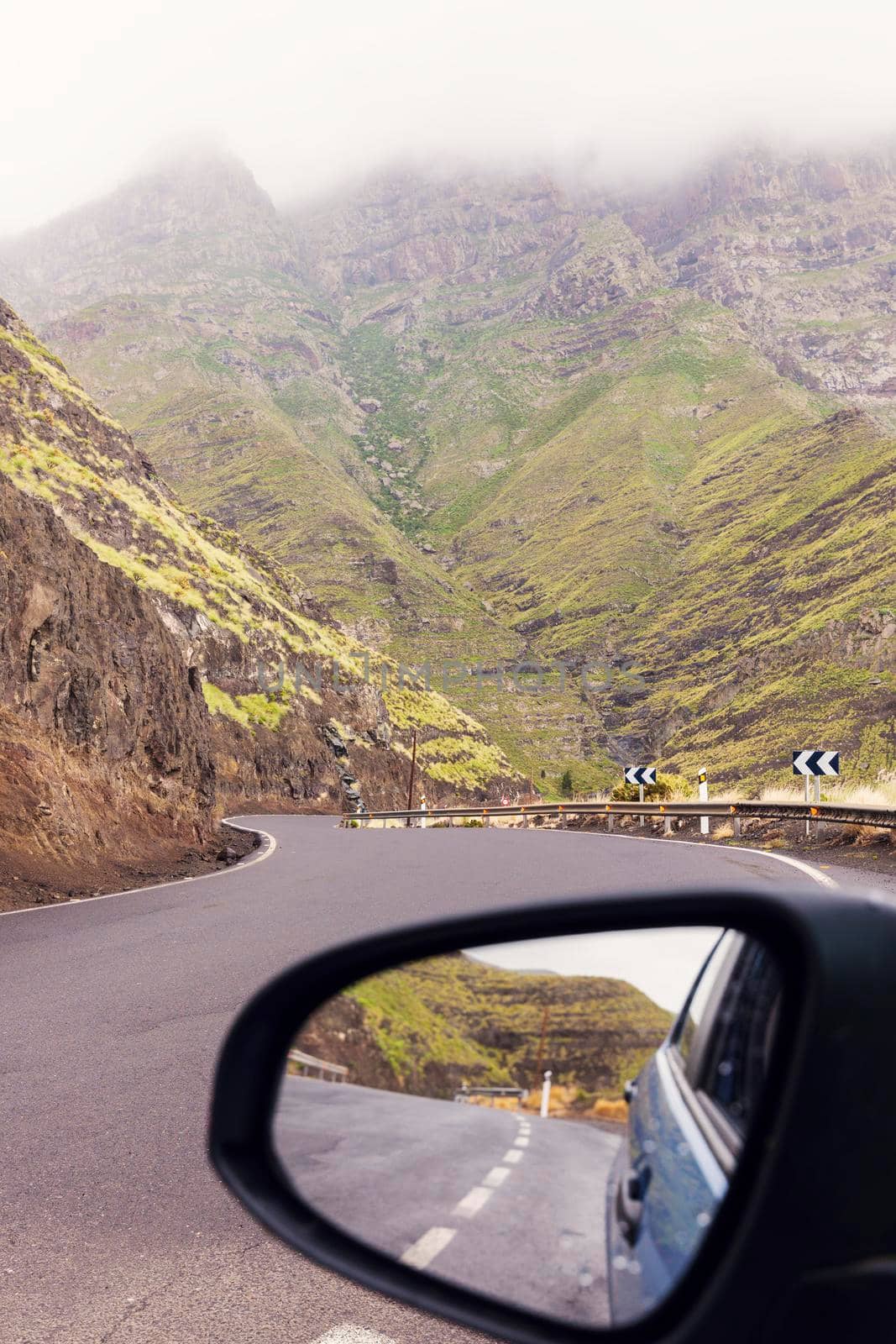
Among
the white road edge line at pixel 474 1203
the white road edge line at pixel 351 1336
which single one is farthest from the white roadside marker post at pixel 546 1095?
the white road edge line at pixel 351 1336

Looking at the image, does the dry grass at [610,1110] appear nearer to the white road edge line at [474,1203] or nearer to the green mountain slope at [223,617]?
the white road edge line at [474,1203]

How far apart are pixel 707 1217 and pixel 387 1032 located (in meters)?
0.67

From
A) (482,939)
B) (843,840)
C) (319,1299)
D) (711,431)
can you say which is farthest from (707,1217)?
(711,431)

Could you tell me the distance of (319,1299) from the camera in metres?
3.10

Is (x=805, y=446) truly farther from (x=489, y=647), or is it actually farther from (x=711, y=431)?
(x=489, y=647)

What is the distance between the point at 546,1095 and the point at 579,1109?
0.05m

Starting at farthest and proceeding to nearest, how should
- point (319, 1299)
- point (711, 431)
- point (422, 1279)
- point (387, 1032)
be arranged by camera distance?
point (711, 431), point (319, 1299), point (387, 1032), point (422, 1279)

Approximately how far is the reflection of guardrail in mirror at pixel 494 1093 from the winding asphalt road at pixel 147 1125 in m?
0.29

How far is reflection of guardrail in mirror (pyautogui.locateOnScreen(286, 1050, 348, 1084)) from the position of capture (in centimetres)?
169

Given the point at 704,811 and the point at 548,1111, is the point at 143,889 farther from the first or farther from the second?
the point at 548,1111

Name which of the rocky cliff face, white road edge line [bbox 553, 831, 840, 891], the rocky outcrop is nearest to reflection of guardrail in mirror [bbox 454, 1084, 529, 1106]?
white road edge line [bbox 553, 831, 840, 891]

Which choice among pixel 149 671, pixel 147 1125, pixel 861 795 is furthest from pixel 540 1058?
pixel 149 671

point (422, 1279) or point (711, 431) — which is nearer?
point (422, 1279)

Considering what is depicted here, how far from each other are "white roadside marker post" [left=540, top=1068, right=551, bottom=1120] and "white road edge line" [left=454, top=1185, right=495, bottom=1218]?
0.43ft
